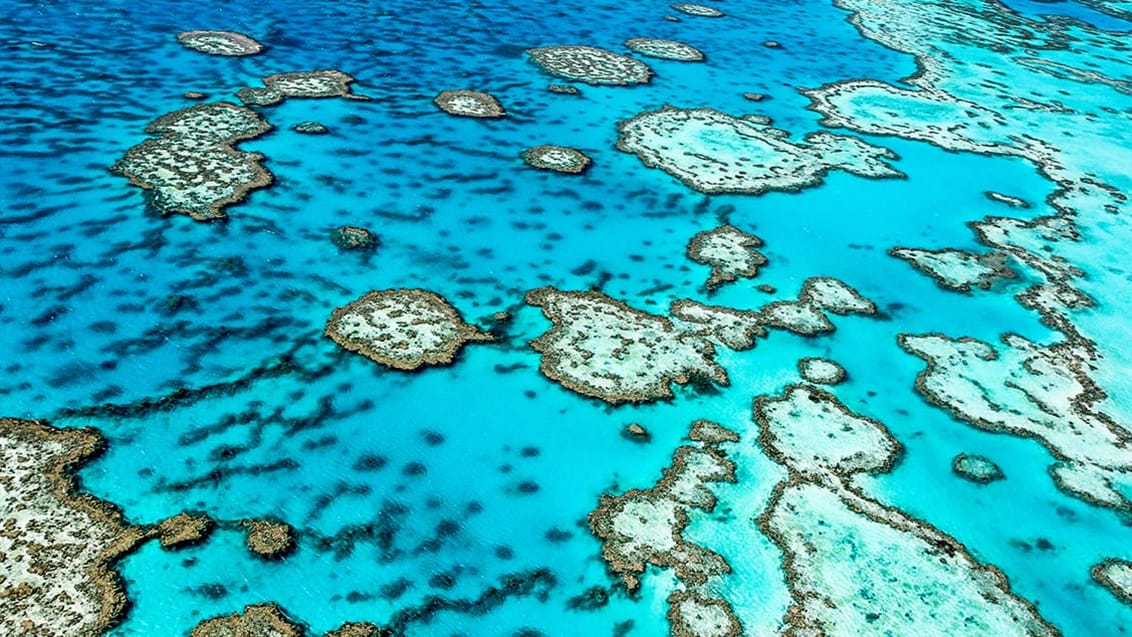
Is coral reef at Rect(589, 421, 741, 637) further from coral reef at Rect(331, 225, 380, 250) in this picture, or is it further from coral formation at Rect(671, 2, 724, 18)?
coral formation at Rect(671, 2, 724, 18)

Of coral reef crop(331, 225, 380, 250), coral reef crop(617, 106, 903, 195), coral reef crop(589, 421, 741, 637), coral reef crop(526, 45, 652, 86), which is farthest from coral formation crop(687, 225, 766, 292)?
coral reef crop(526, 45, 652, 86)

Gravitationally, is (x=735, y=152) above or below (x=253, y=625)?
above

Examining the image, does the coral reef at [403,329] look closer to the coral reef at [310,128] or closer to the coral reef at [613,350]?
the coral reef at [613,350]

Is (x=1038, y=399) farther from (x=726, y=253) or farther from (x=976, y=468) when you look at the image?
(x=726, y=253)

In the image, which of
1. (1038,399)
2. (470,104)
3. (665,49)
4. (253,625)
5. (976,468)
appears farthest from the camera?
(665,49)

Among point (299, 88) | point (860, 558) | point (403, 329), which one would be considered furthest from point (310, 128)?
point (860, 558)

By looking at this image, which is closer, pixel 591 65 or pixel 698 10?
pixel 591 65

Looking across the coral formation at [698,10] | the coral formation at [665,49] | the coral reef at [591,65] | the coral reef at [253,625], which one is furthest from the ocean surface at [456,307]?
the coral formation at [698,10]

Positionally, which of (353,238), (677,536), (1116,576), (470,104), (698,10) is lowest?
(1116,576)
